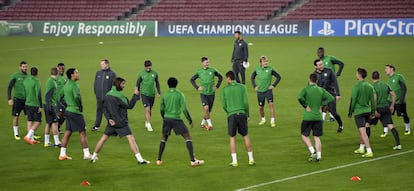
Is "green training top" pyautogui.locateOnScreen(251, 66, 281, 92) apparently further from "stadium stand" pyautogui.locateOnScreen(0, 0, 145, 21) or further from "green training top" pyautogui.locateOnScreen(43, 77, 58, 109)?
"stadium stand" pyautogui.locateOnScreen(0, 0, 145, 21)

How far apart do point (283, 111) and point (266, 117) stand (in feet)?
4.46

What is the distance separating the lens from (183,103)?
19234 millimetres

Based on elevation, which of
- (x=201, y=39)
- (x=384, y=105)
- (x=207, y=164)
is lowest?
(x=207, y=164)

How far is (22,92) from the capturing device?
23344mm

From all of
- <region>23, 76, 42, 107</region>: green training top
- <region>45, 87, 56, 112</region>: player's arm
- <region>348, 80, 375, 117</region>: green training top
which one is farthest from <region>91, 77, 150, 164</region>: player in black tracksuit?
<region>348, 80, 375, 117</region>: green training top

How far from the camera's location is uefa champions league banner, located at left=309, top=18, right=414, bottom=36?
192ft

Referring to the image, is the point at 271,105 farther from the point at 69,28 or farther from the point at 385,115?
the point at 69,28

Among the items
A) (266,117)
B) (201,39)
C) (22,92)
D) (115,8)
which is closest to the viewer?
(22,92)

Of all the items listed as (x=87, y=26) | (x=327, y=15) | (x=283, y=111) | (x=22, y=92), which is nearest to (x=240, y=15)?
(x=327, y=15)

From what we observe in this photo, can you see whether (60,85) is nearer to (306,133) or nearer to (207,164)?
(207,164)

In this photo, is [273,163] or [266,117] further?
[266,117]

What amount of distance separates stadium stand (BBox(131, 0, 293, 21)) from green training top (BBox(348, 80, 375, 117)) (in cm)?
4681

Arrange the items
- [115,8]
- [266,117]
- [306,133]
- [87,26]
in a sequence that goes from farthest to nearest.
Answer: [115,8], [87,26], [266,117], [306,133]

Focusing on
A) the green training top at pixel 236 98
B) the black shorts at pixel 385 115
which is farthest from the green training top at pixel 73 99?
the black shorts at pixel 385 115
